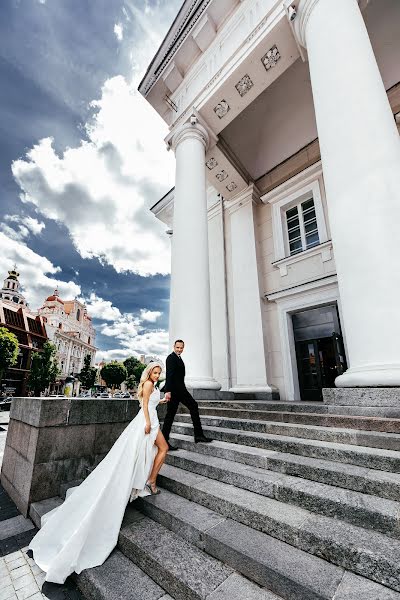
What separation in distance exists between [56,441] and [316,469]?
11.0 ft

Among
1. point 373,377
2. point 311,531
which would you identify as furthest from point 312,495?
point 373,377

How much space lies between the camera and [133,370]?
8138cm

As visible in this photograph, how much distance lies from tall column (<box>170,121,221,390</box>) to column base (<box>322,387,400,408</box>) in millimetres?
3068

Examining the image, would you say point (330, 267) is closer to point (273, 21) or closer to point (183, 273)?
point (183, 273)

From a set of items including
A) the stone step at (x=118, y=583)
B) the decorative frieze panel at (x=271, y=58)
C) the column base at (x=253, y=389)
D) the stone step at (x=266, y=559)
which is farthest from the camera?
the column base at (x=253, y=389)

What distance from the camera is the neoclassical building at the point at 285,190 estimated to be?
4316 mm

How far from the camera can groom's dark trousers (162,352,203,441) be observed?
4.13 meters

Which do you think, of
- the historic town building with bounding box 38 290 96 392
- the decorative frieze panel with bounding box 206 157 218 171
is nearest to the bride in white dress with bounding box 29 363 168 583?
the decorative frieze panel with bounding box 206 157 218 171

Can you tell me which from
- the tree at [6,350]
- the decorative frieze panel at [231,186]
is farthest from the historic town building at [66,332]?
the decorative frieze panel at [231,186]

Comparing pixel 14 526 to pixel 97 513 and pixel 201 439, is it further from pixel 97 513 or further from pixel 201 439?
pixel 201 439

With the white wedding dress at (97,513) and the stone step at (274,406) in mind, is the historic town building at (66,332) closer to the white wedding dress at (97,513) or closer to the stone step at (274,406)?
the stone step at (274,406)

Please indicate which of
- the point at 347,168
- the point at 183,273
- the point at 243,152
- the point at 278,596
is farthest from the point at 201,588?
the point at 243,152

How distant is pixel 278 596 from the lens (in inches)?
68.6

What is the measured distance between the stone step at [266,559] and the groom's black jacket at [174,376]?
1730 millimetres
